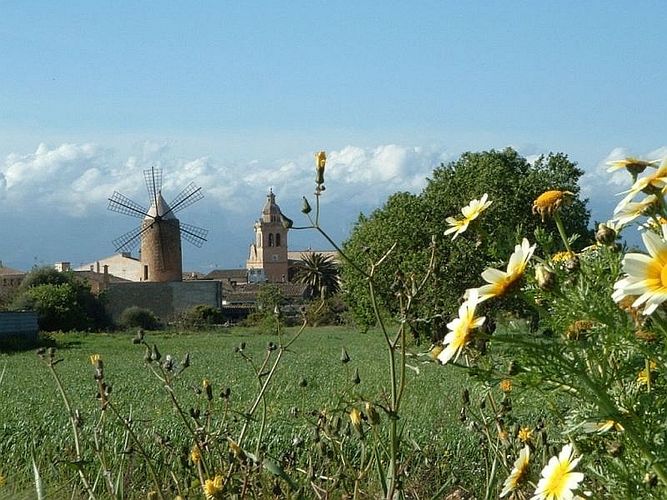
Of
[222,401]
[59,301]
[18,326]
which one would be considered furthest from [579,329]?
[59,301]

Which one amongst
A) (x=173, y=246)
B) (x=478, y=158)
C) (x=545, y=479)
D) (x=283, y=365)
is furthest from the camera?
(x=173, y=246)

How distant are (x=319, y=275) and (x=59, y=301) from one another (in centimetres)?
4764

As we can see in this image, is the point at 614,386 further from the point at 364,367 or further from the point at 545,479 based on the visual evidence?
the point at 364,367

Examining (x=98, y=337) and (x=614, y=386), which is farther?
(x=98, y=337)

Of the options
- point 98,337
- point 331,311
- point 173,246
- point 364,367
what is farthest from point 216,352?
point 173,246

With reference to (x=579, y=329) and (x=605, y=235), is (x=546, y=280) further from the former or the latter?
(x=605, y=235)

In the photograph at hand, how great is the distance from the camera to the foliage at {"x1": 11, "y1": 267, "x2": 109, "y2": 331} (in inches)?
Answer: 1909

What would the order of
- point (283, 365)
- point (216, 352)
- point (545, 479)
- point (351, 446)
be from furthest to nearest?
point (216, 352) < point (283, 365) < point (351, 446) < point (545, 479)

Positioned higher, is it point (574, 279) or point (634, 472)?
point (574, 279)

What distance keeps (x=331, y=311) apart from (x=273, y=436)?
4104 mm

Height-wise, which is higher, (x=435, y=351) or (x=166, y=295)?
(x=166, y=295)

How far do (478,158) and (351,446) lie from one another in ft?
92.2

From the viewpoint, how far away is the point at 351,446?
19.6 ft

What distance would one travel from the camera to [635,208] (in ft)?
6.40
